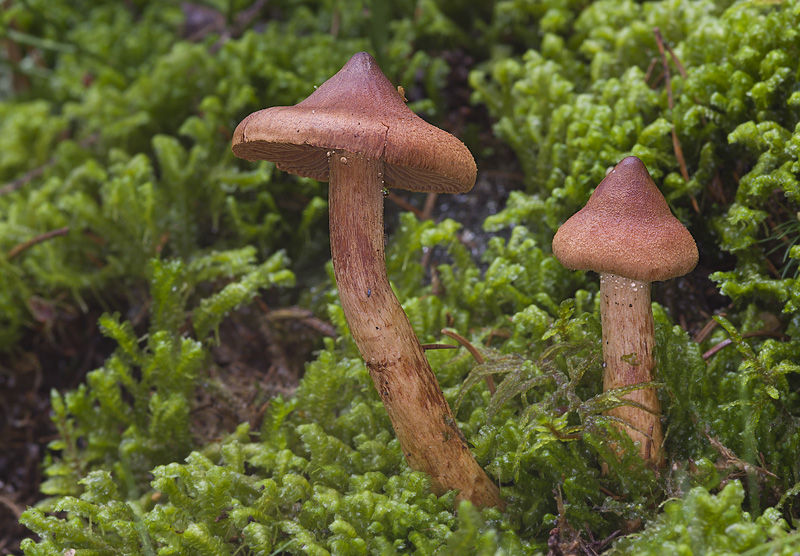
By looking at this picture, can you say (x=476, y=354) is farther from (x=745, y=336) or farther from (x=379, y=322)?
(x=745, y=336)

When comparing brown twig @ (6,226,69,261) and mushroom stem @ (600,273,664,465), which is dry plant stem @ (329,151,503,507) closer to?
mushroom stem @ (600,273,664,465)

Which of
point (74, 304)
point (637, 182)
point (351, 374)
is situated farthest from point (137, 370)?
point (637, 182)

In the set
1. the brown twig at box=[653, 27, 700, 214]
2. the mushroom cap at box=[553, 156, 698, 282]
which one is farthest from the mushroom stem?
the brown twig at box=[653, 27, 700, 214]

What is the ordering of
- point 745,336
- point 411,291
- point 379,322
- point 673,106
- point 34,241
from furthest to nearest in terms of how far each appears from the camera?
point 34,241, point 411,291, point 673,106, point 745,336, point 379,322

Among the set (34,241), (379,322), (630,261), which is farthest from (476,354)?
(34,241)

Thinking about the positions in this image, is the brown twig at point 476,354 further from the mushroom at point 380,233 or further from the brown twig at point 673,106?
the brown twig at point 673,106

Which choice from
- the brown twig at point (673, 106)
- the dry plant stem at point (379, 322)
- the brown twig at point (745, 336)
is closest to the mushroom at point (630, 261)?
the brown twig at point (745, 336)

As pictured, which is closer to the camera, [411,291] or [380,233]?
[380,233]
